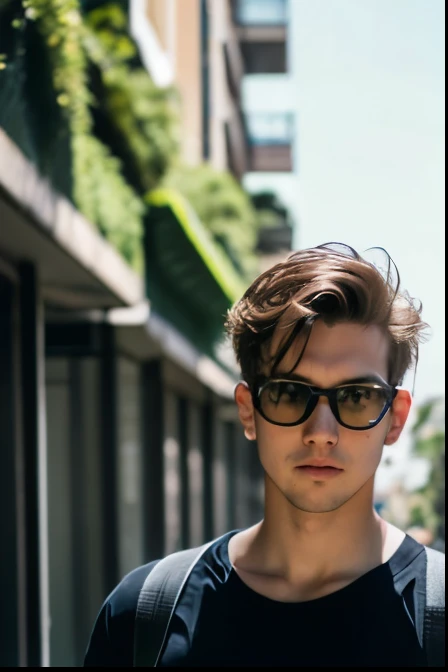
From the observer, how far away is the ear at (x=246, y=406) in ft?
7.52

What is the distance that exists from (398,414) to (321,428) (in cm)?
19

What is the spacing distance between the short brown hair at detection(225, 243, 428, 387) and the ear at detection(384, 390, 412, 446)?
1.3 inches

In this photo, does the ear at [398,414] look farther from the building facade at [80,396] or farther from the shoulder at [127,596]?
the building facade at [80,396]

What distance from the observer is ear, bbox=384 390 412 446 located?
7.38 ft

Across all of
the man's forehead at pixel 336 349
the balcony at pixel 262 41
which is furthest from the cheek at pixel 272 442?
the balcony at pixel 262 41

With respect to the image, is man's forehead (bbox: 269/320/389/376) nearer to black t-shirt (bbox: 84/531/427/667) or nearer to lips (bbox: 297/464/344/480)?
lips (bbox: 297/464/344/480)

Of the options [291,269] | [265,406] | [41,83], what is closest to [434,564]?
[265,406]

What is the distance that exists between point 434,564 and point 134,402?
11725 millimetres

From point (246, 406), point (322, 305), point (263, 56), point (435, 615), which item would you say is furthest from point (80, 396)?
point (263, 56)

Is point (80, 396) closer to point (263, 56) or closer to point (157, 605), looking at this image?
point (157, 605)

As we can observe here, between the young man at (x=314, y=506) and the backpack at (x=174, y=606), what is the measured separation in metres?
0.01

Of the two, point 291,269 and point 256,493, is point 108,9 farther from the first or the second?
point 256,493

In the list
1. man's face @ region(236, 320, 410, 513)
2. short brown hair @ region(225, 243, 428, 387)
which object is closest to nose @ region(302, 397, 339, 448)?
man's face @ region(236, 320, 410, 513)

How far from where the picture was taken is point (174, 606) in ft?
7.14
